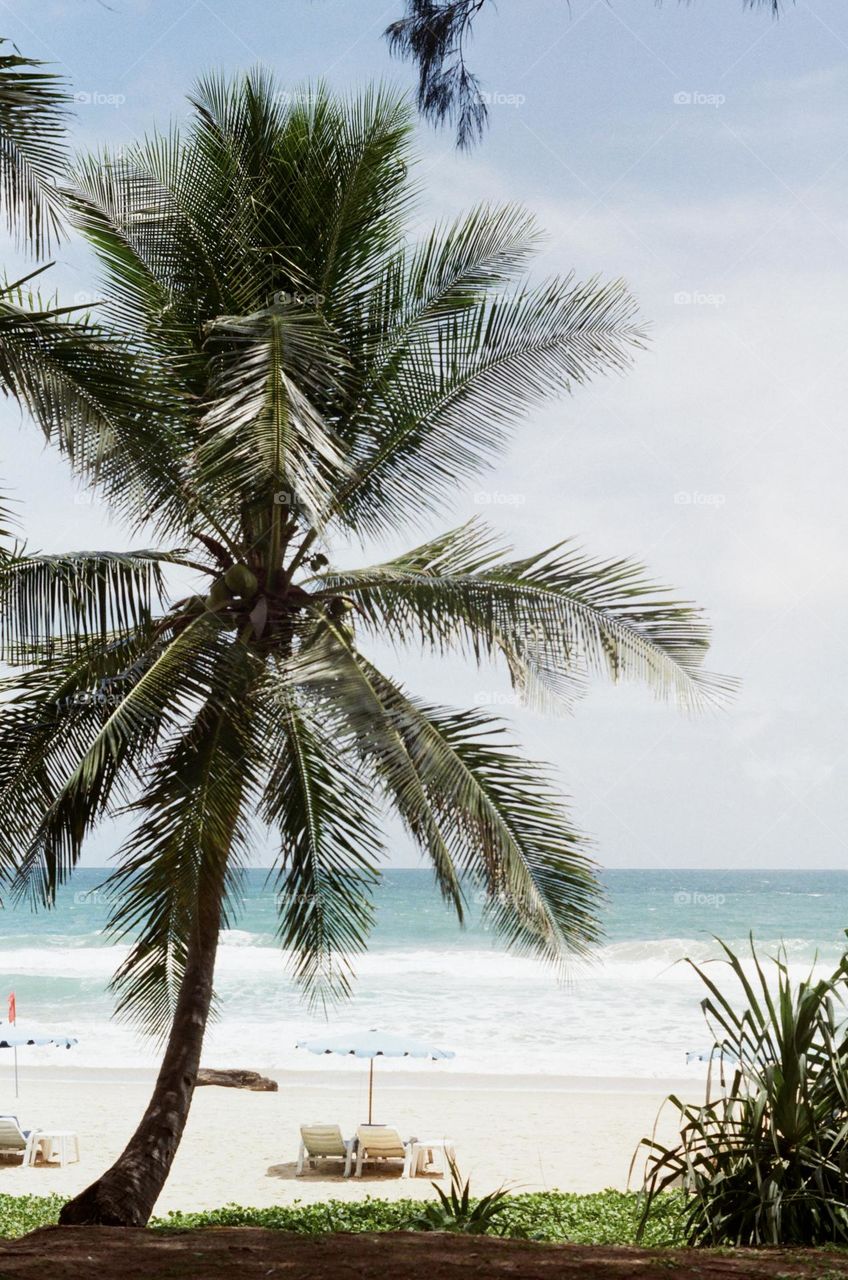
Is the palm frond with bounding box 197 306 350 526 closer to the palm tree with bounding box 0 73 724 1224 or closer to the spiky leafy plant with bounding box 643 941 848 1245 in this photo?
the palm tree with bounding box 0 73 724 1224

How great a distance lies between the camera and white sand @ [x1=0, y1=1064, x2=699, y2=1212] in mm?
12578

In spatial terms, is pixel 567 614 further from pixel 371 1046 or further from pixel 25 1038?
pixel 25 1038

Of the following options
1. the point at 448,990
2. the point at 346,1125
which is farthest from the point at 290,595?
the point at 448,990

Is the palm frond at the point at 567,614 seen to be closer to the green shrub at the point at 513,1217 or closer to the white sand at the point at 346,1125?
the green shrub at the point at 513,1217

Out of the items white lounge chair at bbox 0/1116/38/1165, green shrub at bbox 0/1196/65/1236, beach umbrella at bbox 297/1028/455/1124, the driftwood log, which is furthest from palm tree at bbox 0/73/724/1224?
the driftwood log

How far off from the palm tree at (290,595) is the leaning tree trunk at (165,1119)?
0.02m

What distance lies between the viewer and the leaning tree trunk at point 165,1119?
6879mm

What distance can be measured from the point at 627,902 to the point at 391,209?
55.5 meters

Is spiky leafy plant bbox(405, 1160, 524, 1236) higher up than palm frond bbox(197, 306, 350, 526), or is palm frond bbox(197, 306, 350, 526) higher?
palm frond bbox(197, 306, 350, 526)

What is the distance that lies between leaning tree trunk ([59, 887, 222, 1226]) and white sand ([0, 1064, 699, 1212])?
3.77m

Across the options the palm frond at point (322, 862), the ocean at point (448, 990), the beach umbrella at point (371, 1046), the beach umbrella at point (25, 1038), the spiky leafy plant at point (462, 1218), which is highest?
the palm frond at point (322, 862)

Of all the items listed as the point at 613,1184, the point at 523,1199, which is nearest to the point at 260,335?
the point at 523,1199

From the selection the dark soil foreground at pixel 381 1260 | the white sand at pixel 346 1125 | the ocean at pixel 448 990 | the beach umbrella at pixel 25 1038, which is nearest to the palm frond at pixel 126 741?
the dark soil foreground at pixel 381 1260

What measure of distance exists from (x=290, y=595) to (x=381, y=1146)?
7.32m
